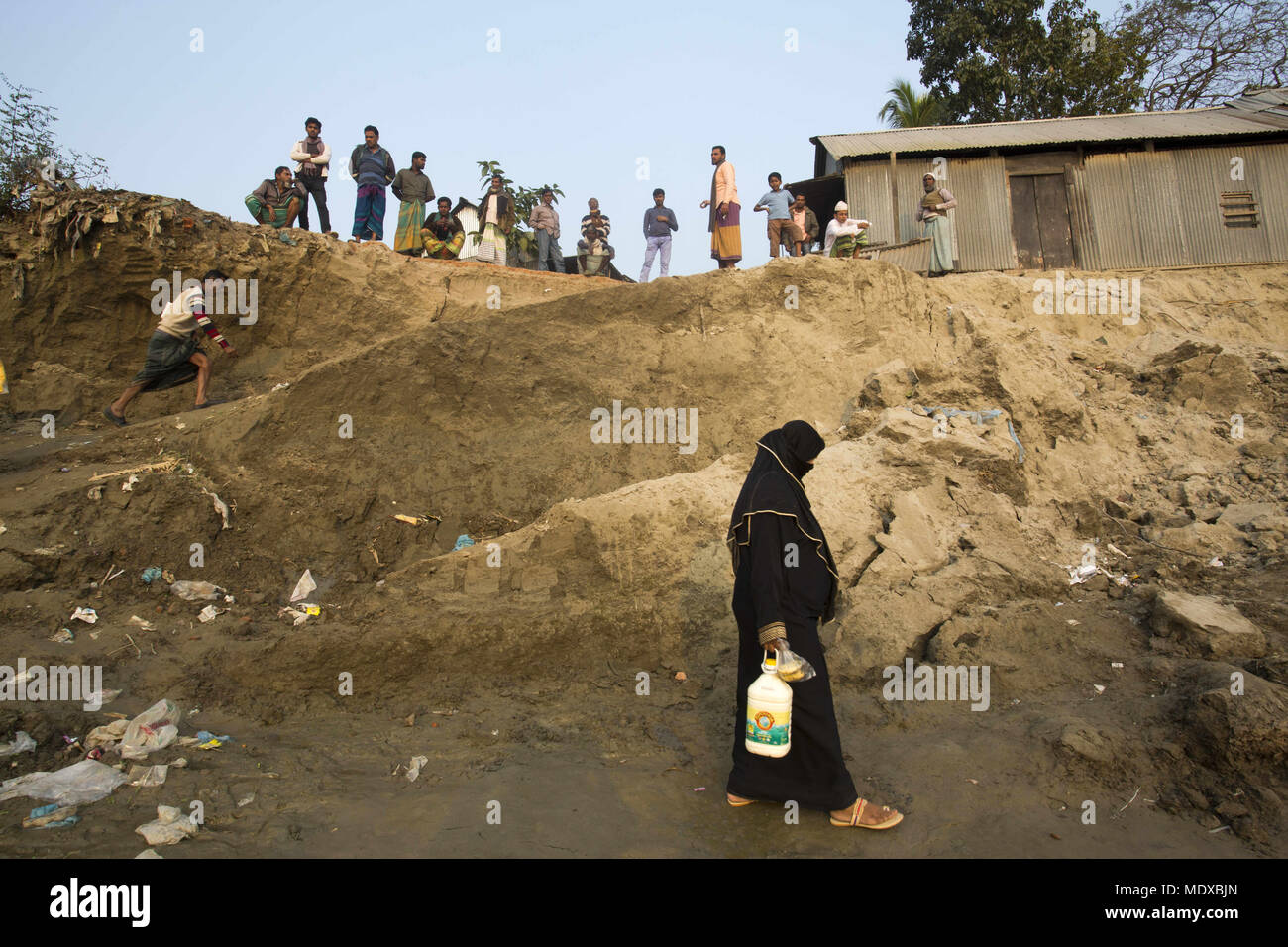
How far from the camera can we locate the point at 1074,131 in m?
13.8

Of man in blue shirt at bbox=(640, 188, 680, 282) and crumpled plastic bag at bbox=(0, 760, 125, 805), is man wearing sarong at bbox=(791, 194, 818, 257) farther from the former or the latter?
crumpled plastic bag at bbox=(0, 760, 125, 805)

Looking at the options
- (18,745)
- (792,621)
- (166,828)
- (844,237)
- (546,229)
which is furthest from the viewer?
(546,229)

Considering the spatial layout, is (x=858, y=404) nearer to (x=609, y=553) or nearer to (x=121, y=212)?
(x=609, y=553)

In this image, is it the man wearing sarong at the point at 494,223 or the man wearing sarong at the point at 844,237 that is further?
the man wearing sarong at the point at 494,223

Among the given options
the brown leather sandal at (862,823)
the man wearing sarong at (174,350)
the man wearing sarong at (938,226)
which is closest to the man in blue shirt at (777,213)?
the man wearing sarong at (938,226)

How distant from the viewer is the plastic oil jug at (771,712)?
345cm

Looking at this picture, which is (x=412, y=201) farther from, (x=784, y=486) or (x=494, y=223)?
(x=784, y=486)

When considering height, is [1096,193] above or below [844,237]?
above

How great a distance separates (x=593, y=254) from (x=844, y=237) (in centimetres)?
417

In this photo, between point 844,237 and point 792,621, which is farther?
point 844,237

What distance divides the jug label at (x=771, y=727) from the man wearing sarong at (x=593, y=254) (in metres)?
10.2

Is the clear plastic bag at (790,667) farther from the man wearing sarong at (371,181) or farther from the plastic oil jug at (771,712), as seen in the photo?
the man wearing sarong at (371,181)

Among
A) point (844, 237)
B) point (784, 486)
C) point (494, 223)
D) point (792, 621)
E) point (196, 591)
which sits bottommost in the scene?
point (792, 621)

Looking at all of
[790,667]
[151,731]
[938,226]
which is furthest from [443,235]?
[790,667]
